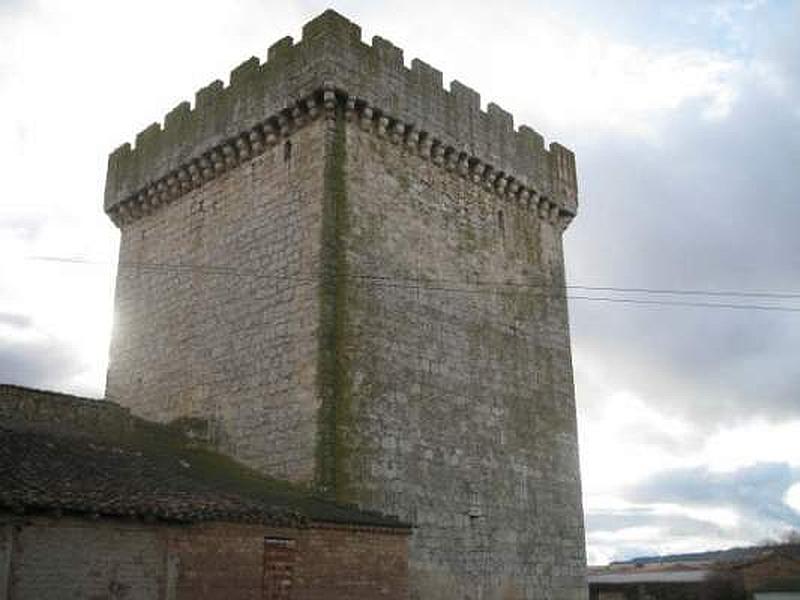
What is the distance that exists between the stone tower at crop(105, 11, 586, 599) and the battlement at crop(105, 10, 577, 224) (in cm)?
4

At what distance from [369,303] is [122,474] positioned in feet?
15.7

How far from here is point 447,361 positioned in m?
15.2

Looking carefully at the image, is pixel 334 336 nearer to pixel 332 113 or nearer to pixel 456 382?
pixel 456 382

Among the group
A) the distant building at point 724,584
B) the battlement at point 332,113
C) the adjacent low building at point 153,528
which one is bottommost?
the distant building at point 724,584

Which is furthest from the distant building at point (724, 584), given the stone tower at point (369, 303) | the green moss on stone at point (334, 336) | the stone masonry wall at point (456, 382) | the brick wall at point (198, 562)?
the brick wall at point (198, 562)

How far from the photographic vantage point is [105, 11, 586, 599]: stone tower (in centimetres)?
1366

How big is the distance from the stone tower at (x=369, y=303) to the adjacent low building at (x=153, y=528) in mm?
1232

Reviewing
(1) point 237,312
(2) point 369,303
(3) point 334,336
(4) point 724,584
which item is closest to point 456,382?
(2) point 369,303

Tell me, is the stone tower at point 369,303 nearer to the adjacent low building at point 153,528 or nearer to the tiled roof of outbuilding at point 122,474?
the tiled roof of outbuilding at point 122,474

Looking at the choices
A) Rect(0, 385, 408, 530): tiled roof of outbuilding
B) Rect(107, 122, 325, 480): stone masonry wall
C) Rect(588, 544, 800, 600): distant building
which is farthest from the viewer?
Rect(588, 544, 800, 600): distant building

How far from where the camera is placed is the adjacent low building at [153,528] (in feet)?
30.5

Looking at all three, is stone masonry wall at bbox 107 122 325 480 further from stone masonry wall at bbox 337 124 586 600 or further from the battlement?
stone masonry wall at bbox 337 124 586 600

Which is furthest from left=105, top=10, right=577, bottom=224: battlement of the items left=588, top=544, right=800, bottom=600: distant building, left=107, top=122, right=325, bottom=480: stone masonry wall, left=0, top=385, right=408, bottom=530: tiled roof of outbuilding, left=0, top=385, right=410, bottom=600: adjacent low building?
left=588, top=544, right=800, bottom=600: distant building

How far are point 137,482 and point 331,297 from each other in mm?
4187
